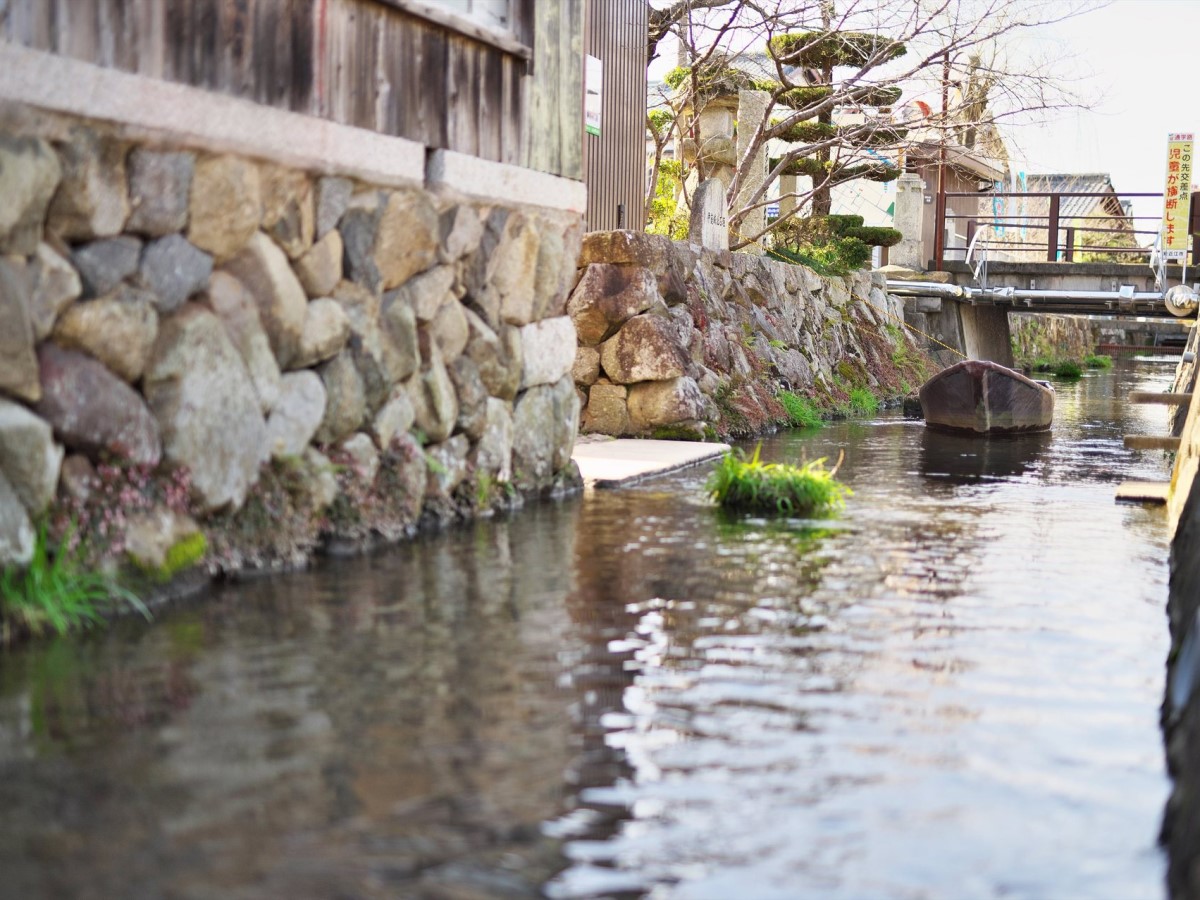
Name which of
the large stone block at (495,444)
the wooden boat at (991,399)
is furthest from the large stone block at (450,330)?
the wooden boat at (991,399)

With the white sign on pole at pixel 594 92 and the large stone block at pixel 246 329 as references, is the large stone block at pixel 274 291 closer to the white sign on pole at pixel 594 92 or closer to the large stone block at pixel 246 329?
the large stone block at pixel 246 329

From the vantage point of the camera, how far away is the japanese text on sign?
28.8 m

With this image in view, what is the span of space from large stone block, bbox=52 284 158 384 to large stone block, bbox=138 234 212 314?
98 millimetres

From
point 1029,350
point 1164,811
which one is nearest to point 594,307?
point 1164,811

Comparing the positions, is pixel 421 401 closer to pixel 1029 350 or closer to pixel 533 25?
pixel 533 25

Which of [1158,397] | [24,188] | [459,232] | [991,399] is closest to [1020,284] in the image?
[991,399]

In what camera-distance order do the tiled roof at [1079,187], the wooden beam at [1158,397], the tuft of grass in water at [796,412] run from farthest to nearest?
the tiled roof at [1079,187]
the tuft of grass in water at [796,412]
the wooden beam at [1158,397]

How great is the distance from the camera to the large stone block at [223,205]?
662cm

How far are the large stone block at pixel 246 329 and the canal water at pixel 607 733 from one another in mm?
965

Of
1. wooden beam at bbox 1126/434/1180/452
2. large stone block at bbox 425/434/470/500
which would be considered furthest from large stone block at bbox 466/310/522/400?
wooden beam at bbox 1126/434/1180/452

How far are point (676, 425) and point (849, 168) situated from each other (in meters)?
12.9

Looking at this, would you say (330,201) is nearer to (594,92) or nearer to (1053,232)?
(594,92)

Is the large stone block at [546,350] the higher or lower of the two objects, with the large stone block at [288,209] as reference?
lower

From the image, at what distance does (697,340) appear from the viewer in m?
16.7
